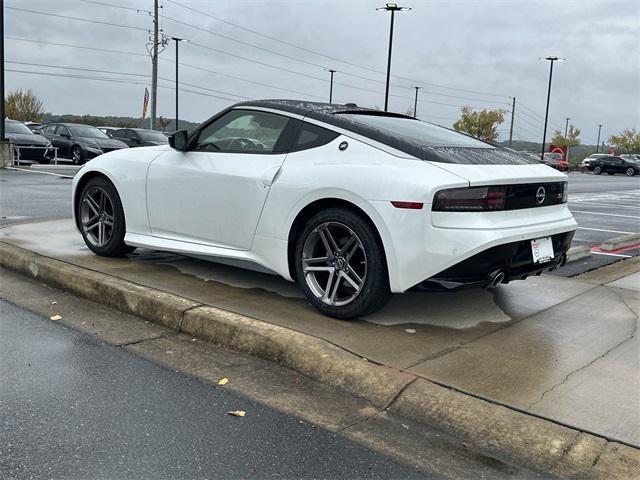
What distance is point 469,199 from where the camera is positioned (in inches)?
149

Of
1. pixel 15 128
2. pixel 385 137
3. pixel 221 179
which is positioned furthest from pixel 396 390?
pixel 15 128

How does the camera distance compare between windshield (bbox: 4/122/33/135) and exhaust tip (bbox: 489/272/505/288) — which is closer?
exhaust tip (bbox: 489/272/505/288)

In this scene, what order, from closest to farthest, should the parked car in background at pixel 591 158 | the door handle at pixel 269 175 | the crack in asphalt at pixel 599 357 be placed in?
the crack in asphalt at pixel 599 357
the door handle at pixel 269 175
the parked car in background at pixel 591 158

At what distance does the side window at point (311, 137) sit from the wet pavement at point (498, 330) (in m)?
1.14

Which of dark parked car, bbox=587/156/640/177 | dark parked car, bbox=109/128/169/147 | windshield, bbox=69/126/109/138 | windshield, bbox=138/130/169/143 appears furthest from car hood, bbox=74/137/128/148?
dark parked car, bbox=587/156/640/177

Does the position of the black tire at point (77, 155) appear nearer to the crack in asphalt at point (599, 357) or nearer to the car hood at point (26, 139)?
the car hood at point (26, 139)

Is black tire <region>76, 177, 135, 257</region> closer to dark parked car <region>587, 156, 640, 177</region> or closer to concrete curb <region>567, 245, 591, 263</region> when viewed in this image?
concrete curb <region>567, 245, 591, 263</region>

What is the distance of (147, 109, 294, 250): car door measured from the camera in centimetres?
461

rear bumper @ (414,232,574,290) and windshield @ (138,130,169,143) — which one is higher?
windshield @ (138,130,169,143)

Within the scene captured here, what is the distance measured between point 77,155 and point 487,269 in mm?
20728

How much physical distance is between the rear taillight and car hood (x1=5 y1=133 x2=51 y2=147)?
771 inches

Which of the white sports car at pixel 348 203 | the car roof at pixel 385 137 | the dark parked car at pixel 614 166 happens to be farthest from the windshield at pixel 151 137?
the dark parked car at pixel 614 166

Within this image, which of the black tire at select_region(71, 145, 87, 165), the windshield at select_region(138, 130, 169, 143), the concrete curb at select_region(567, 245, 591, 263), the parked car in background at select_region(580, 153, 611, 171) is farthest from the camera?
the parked car in background at select_region(580, 153, 611, 171)

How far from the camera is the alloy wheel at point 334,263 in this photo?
414 centimetres
